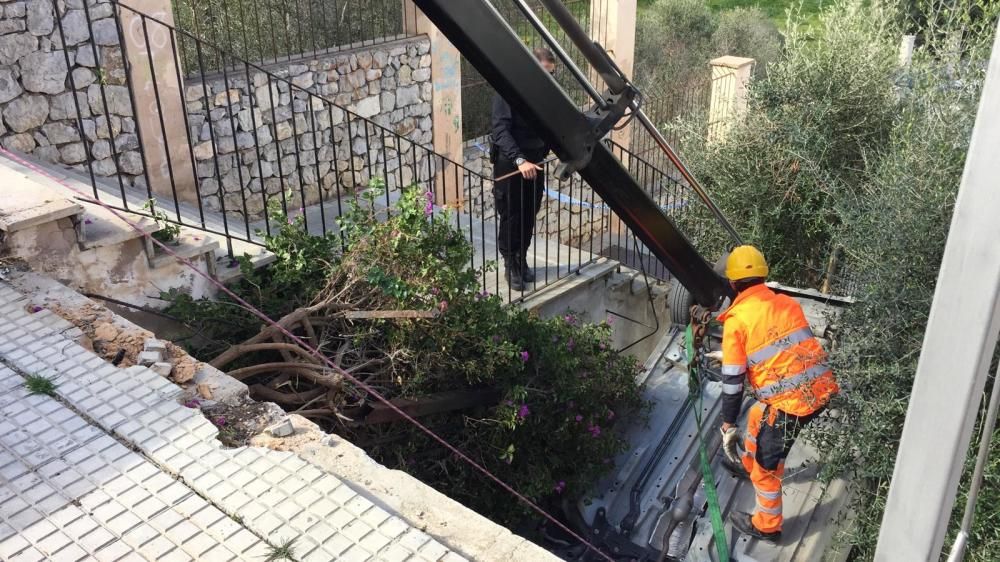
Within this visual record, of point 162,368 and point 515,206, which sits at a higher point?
point 162,368

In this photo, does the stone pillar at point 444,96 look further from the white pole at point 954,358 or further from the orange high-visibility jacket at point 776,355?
the white pole at point 954,358

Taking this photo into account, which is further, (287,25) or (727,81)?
(727,81)

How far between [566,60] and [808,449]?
2.85m

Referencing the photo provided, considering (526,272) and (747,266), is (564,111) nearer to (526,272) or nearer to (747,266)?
Answer: (747,266)

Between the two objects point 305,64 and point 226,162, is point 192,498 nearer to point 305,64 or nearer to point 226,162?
point 226,162

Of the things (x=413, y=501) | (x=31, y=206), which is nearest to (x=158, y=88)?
(x=31, y=206)

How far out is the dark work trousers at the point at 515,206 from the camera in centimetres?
597

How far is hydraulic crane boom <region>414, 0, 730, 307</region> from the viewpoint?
3525mm

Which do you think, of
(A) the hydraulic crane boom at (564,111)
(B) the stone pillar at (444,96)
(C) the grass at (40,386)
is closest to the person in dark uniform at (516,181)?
(A) the hydraulic crane boom at (564,111)

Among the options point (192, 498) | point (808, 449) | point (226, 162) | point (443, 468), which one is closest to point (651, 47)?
point (226, 162)

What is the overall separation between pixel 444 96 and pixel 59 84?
4306 millimetres

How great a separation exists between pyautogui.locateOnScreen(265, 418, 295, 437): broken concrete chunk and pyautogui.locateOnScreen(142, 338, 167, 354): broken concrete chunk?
70 cm

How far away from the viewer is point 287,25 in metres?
8.29

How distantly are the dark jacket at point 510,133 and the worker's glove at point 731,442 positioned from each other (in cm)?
234
